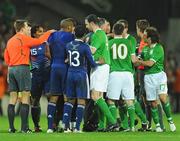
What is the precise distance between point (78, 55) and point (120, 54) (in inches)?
49.5

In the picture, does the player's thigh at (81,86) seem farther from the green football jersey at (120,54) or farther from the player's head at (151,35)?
the player's head at (151,35)

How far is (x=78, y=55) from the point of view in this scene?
18.7 metres

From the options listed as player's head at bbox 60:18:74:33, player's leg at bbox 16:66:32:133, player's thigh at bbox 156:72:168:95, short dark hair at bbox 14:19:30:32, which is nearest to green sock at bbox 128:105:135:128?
player's thigh at bbox 156:72:168:95

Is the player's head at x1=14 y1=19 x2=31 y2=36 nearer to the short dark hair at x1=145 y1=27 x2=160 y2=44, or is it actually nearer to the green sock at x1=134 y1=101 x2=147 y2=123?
the short dark hair at x1=145 y1=27 x2=160 y2=44

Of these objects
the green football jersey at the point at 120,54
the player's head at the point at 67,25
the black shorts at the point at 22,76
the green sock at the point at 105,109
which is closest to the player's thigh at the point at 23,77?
the black shorts at the point at 22,76

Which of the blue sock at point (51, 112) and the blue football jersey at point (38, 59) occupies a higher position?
the blue football jersey at point (38, 59)


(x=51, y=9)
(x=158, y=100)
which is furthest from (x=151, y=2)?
(x=158, y=100)

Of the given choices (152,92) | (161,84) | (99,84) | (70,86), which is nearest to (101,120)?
(99,84)

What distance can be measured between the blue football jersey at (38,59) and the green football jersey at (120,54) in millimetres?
1397

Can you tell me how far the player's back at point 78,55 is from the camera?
61.3 ft

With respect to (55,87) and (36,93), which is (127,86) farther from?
(36,93)

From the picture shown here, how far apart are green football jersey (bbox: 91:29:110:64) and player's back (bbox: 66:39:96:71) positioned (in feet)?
1.30

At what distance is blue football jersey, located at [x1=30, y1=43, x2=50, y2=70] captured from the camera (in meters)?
19.6

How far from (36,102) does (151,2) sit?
1775cm
